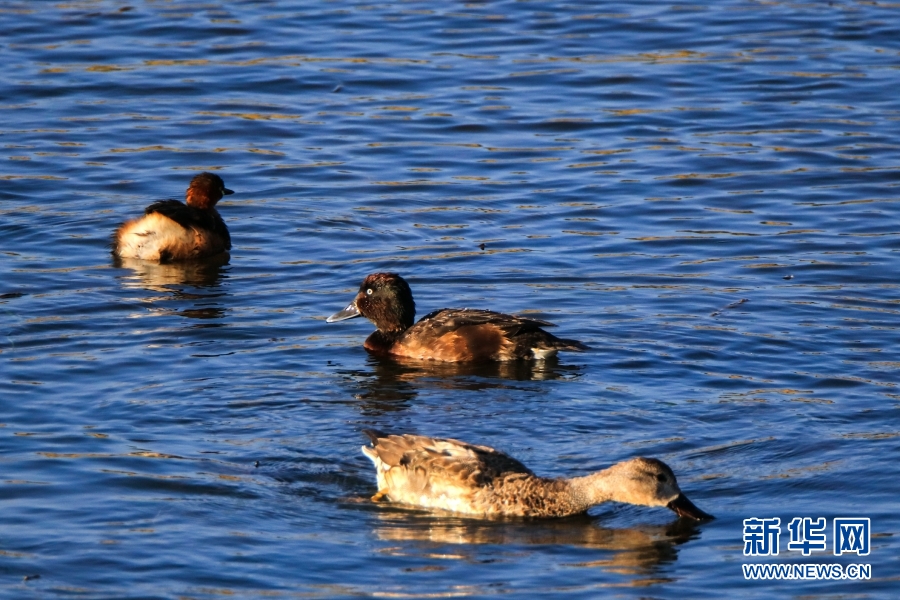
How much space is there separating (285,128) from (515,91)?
3045 millimetres

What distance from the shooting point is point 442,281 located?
42.2ft

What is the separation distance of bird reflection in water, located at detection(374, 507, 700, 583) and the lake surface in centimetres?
2

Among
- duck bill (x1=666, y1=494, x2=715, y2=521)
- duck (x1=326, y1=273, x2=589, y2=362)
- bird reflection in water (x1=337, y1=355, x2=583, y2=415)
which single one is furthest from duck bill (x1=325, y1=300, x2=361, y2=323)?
duck bill (x1=666, y1=494, x2=715, y2=521)

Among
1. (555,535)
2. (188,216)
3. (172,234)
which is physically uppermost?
(188,216)

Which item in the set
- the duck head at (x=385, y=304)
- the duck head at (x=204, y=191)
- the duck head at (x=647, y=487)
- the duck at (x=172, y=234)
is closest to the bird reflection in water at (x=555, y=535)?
the duck head at (x=647, y=487)

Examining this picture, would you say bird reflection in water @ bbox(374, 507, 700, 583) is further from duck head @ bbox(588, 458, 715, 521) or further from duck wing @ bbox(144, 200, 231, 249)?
duck wing @ bbox(144, 200, 231, 249)

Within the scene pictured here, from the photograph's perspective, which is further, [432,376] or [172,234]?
[172,234]

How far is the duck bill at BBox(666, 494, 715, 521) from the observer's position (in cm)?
812

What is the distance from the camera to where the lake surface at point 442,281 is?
7.93 m

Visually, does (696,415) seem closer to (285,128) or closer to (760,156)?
(760,156)

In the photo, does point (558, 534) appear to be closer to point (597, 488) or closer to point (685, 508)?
point (597, 488)

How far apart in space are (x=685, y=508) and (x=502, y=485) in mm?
987

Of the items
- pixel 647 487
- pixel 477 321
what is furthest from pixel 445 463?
pixel 477 321

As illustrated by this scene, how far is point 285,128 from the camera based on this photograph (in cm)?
1750
